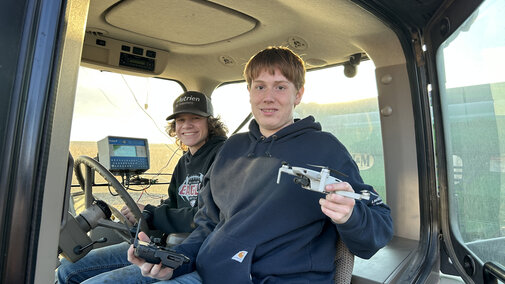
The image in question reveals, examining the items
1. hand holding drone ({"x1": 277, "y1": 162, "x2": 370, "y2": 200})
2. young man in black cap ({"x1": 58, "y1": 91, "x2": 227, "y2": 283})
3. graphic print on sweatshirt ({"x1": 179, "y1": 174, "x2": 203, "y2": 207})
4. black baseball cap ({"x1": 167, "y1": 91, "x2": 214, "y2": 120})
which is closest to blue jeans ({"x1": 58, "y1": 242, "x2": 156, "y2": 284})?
young man in black cap ({"x1": 58, "y1": 91, "x2": 227, "y2": 283})

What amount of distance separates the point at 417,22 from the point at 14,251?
1.75 metres

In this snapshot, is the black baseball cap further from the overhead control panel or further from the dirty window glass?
the dirty window glass

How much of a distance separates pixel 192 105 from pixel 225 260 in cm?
123

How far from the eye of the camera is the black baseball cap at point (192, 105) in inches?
91.1

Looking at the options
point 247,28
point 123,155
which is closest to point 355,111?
point 247,28

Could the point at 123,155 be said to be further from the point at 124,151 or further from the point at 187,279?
the point at 187,279

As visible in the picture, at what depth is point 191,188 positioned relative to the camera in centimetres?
220

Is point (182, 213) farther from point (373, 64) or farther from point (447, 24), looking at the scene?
point (447, 24)

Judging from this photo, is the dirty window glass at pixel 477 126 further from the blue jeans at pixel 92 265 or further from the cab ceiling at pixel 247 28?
the blue jeans at pixel 92 265

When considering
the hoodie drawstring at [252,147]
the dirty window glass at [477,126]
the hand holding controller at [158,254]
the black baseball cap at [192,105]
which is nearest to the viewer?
the hand holding controller at [158,254]

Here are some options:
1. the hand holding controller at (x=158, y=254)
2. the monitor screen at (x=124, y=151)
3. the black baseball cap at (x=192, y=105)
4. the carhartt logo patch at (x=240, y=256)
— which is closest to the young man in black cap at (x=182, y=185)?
the black baseball cap at (x=192, y=105)

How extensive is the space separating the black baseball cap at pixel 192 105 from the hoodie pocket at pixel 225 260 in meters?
1.07

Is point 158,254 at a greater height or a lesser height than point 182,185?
lesser

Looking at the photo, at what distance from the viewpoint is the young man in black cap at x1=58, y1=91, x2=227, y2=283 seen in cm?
191
